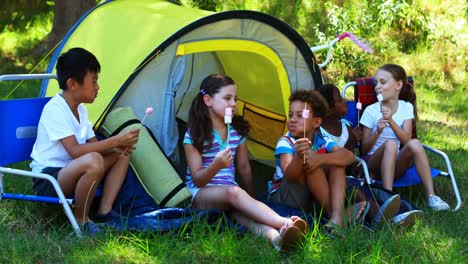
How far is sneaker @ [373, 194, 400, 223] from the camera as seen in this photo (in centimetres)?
414

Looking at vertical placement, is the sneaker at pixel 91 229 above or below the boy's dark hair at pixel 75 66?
below

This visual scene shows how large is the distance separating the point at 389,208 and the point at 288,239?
29.5 inches

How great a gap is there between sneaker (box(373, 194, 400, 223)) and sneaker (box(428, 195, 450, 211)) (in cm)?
54

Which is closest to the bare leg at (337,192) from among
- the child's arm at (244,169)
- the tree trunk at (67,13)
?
the child's arm at (244,169)

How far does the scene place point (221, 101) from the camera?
4.48 meters

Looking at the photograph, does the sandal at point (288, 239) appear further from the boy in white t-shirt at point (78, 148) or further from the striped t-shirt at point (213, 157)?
the boy in white t-shirt at point (78, 148)

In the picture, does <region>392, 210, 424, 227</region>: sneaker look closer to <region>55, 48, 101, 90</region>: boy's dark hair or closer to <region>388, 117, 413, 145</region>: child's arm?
<region>388, 117, 413, 145</region>: child's arm

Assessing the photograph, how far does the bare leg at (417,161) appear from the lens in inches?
188

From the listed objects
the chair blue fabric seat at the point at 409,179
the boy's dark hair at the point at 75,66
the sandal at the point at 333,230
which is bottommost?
the sandal at the point at 333,230

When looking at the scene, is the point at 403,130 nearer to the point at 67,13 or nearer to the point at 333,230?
the point at 333,230

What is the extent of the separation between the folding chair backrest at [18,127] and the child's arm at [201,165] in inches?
35.4

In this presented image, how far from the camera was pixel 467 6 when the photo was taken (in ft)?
28.9

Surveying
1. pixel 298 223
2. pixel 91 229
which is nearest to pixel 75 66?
pixel 91 229

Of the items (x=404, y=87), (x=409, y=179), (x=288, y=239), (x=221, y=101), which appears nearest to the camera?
(x=288, y=239)
